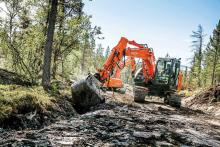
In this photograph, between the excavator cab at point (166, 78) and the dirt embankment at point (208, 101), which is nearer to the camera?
the excavator cab at point (166, 78)

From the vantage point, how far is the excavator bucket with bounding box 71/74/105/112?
12766mm

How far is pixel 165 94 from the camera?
20609 mm

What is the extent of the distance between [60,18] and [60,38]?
151cm

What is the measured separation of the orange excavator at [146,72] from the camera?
18.0m

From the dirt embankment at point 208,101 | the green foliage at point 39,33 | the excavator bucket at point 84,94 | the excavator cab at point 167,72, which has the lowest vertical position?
the dirt embankment at point 208,101

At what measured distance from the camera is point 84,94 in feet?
42.8

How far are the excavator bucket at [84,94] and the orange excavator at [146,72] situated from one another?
4156 millimetres

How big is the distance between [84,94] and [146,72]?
29.4 feet

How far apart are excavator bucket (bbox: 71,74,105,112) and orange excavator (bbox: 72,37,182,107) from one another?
416 centimetres

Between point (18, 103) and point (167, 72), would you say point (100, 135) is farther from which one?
point (167, 72)

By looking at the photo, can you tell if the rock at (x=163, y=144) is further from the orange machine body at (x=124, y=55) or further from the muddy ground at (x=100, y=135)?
the orange machine body at (x=124, y=55)

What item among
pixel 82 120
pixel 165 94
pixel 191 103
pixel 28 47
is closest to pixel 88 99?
pixel 82 120

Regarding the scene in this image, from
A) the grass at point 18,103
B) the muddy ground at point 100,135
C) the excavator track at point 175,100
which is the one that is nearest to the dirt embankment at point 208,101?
the excavator track at point 175,100

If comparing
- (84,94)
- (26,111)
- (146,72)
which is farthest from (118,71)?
(26,111)
